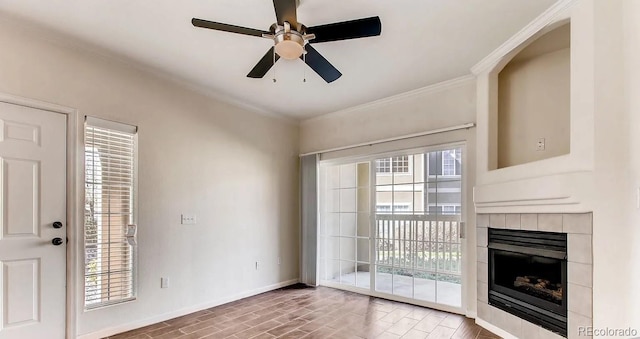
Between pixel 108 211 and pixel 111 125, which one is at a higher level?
pixel 111 125

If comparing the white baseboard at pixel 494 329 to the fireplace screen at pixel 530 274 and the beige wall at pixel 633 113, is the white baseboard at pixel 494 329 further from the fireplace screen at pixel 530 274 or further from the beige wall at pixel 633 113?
the beige wall at pixel 633 113

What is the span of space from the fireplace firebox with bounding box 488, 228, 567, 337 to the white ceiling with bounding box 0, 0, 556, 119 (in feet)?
5.66

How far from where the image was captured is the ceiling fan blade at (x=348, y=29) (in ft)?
6.84

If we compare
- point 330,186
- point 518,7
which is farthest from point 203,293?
point 518,7

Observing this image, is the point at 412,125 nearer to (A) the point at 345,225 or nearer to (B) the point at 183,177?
(A) the point at 345,225

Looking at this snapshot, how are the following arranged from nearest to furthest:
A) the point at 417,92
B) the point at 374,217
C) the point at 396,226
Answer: the point at 417,92 → the point at 396,226 → the point at 374,217

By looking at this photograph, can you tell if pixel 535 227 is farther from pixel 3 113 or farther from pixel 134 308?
pixel 3 113

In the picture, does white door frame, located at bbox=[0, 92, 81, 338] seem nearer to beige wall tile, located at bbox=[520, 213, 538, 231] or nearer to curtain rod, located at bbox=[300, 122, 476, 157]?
curtain rod, located at bbox=[300, 122, 476, 157]

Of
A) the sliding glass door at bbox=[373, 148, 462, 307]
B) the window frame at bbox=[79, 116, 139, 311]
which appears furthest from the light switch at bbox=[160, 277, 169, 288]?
the sliding glass door at bbox=[373, 148, 462, 307]

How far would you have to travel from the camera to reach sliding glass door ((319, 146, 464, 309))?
386cm

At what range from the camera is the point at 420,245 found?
4098 millimetres

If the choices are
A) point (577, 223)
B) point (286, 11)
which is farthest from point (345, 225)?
point (286, 11)

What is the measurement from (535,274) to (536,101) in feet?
5.27

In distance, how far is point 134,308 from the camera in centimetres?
325
